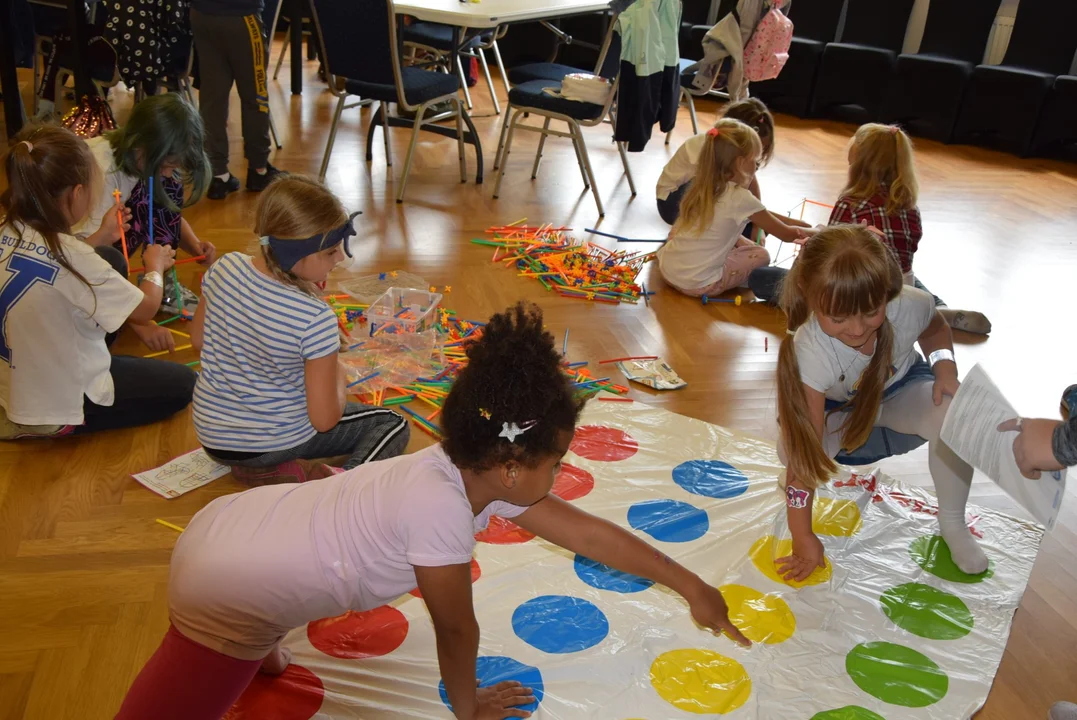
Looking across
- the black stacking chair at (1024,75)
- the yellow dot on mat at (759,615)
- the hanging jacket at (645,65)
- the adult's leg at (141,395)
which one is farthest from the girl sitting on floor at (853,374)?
the black stacking chair at (1024,75)

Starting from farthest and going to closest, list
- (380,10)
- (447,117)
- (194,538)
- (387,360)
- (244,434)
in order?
(447,117), (380,10), (387,360), (244,434), (194,538)

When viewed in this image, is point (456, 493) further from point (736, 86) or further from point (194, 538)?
point (736, 86)

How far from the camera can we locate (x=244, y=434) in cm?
232

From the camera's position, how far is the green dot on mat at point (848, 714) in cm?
189

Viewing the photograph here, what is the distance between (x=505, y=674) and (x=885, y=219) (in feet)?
7.62

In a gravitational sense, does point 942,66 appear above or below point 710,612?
above

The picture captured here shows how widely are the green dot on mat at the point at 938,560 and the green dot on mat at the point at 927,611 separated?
0.26 ft

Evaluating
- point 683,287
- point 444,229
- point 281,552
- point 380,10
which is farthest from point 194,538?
point 380,10

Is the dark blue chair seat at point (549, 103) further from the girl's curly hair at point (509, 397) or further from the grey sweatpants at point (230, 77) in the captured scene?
the girl's curly hair at point (509, 397)

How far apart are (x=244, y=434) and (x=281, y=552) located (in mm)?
907

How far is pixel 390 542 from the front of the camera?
4.81 feet

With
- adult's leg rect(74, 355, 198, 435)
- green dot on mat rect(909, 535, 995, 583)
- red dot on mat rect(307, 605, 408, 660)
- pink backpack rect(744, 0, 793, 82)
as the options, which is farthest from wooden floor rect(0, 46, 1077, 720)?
pink backpack rect(744, 0, 793, 82)

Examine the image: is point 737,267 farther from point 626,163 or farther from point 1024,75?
point 1024,75

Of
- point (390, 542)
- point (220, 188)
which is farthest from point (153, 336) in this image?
point (220, 188)
